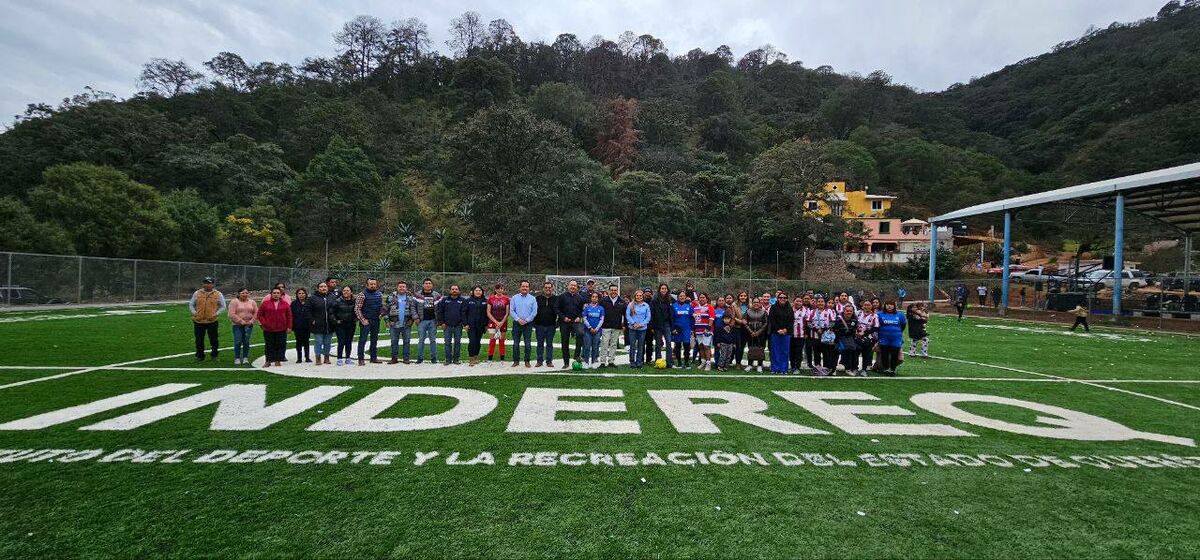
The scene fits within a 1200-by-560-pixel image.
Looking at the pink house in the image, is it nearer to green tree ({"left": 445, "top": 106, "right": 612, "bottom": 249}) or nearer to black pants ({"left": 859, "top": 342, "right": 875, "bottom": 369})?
green tree ({"left": 445, "top": 106, "right": 612, "bottom": 249})

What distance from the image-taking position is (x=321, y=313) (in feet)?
35.6

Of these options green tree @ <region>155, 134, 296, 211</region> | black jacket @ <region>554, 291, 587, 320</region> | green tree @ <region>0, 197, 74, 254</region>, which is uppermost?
green tree @ <region>155, 134, 296, 211</region>

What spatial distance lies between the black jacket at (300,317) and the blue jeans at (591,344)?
536cm

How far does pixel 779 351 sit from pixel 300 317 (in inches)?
370

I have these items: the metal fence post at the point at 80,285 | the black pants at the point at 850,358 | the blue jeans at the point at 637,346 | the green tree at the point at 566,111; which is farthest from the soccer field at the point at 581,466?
the green tree at the point at 566,111

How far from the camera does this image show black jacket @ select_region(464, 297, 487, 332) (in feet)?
36.3

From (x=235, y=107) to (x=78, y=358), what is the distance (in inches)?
2972

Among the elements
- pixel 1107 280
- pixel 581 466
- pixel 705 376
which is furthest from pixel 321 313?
pixel 1107 280

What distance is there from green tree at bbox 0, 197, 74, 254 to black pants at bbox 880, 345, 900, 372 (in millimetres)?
41429

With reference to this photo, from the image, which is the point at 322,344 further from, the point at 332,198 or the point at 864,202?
the point at 864,202

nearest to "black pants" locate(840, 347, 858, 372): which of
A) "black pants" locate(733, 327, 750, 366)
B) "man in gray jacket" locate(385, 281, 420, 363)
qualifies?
"black pants" locate(733, 327, 750, 366)

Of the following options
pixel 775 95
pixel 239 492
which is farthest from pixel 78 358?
pixel 775 95

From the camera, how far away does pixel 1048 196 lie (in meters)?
28.6

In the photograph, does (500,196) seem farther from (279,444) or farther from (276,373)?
(279,444)
